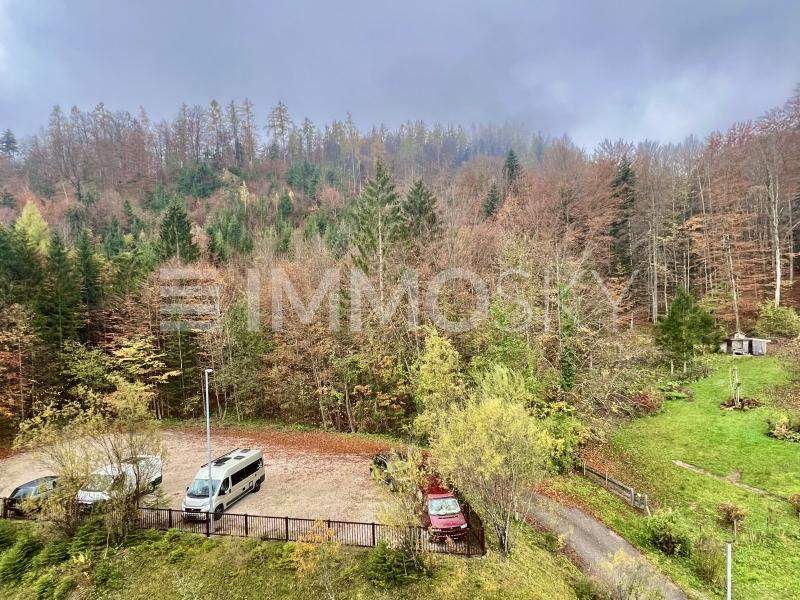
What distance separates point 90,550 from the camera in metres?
13.9

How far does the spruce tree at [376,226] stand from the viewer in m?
30.1

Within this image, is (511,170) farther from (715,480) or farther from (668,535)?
(668,535)

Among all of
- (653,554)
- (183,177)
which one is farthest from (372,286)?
(183,177)

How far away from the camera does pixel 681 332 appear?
31.4 meters

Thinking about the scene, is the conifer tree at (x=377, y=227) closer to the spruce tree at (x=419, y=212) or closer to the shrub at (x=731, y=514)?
the spruce tree at (x=419, y=212)

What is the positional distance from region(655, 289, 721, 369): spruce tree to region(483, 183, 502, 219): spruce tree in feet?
66.8

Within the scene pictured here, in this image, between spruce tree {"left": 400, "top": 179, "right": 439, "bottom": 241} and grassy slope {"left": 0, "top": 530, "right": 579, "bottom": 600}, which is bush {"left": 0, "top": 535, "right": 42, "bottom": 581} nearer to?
grassy slope {"left": 0, "top": 530, "right": 579, "bottom": 600}

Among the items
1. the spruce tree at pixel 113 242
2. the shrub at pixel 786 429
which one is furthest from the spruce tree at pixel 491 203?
the spruce tree at pixel 113 242

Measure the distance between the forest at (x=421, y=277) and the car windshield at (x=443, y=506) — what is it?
4835mm

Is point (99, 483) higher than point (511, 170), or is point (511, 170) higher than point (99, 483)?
point (511, 170)

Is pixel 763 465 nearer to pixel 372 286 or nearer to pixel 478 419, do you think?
pixel 478 419

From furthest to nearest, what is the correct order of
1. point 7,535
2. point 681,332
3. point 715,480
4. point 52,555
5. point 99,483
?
point 681,332 < point 715,480 < point 7,535 < point 99,483 < point 52,555

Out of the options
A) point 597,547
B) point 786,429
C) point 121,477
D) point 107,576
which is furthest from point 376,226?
point 786,429

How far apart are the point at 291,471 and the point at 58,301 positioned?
23119 mm
